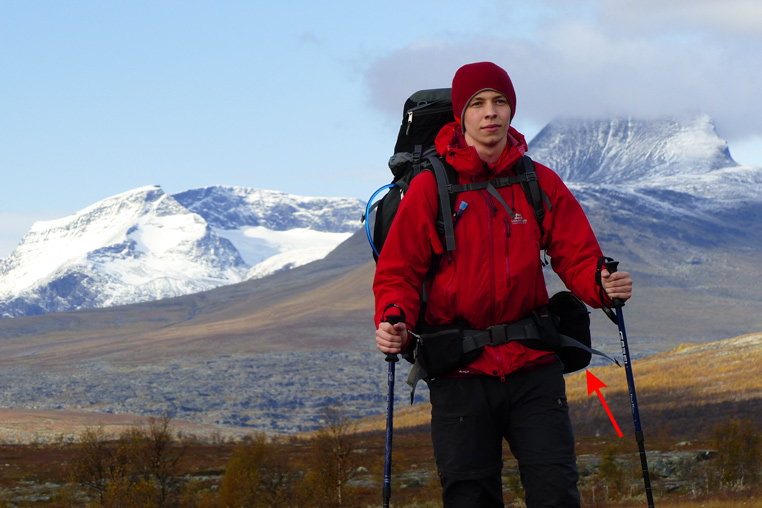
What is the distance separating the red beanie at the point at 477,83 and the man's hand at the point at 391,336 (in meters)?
1.35

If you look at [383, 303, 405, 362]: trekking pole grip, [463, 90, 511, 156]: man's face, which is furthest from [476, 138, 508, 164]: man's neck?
[383, 303, 405, 362]: trekking pole grip

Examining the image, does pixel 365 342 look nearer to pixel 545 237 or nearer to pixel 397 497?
pixel 397 497

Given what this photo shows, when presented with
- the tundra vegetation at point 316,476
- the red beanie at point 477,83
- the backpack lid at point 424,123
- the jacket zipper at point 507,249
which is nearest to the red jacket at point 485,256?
the jacket zipper at point 507,249

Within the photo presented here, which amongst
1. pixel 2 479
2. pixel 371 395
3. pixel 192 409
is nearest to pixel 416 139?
pixel 2 479

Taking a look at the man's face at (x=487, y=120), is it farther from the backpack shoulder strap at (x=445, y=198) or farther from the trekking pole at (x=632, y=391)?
the trekking pole at (x=632, y=391)

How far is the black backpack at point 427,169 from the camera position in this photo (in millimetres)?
4824

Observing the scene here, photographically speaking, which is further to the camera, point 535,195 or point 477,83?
point 477,83

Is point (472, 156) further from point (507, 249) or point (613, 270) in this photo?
point (613, 270)

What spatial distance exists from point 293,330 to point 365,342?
23982mm

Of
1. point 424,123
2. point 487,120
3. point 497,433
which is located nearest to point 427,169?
point 487,120

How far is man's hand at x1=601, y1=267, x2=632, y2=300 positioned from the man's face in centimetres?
95

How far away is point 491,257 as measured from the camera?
468 centimetres

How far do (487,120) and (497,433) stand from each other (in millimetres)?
1716

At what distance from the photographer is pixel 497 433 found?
15.4 ft
